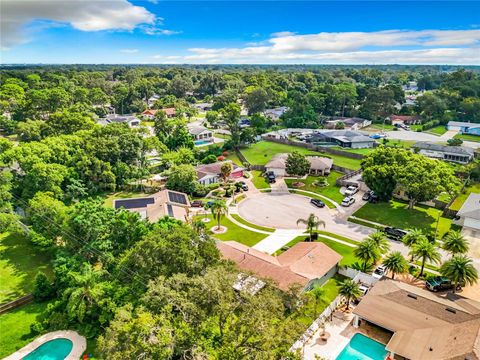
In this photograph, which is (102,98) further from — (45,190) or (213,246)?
(213,246)

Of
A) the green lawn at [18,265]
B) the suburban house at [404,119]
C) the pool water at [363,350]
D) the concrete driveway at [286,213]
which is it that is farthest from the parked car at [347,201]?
the suburban house at [404,119]

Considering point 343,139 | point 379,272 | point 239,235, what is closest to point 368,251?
point 379,272

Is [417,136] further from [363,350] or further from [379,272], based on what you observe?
[363,350]

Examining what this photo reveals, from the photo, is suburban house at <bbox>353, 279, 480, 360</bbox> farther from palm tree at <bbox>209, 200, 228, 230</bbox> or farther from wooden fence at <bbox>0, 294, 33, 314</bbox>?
wooden fence at <bbox>0, 294, 33, 314</bbox>

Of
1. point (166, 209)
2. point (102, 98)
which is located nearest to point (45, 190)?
point (166, 209)

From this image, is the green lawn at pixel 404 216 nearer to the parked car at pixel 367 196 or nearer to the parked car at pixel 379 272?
the parked car at pixel 367 196
